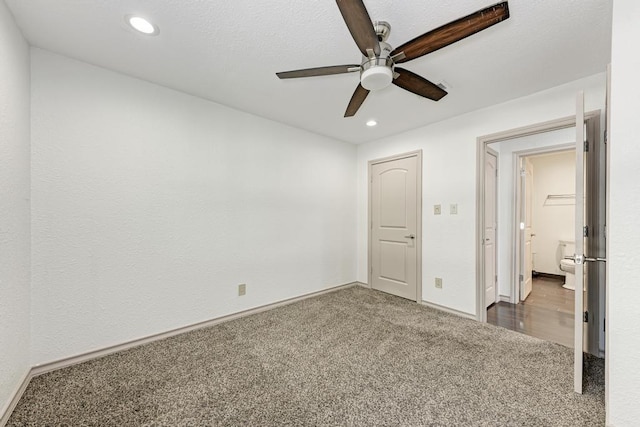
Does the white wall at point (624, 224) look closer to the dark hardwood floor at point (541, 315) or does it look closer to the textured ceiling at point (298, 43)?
the textured ceiling at point (298, 43)

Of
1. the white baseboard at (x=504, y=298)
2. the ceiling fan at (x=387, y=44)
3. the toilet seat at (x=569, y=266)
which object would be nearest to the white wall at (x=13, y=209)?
the ceiling fan at (x=387, y=44)

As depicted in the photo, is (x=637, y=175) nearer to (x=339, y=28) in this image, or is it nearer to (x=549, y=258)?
(x=339, y=28)

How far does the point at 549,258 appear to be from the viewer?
16.1 ft

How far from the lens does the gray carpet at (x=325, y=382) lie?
1.46 meters

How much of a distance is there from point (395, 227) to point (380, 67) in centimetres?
256

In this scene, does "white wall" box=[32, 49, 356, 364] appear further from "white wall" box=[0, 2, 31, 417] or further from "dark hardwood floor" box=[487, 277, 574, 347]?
"dark hardwood floor" box=[487, 277, 574, 347]

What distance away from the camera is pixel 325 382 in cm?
175

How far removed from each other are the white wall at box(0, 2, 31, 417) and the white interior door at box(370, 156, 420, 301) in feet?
11.8

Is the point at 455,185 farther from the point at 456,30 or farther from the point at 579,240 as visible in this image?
the point at 456,30

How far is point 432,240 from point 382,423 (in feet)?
7.34

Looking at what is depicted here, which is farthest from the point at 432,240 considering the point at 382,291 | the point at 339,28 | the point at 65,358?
the point at 65,358

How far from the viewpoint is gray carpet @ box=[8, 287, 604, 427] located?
1.46 meters

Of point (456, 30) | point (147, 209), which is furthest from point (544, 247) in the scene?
point (147, 209)

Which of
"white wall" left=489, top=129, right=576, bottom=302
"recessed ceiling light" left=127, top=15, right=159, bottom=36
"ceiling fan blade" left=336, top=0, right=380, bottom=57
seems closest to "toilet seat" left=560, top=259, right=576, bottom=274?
"white wall" left=489, top=129, right=576, bottom=302
